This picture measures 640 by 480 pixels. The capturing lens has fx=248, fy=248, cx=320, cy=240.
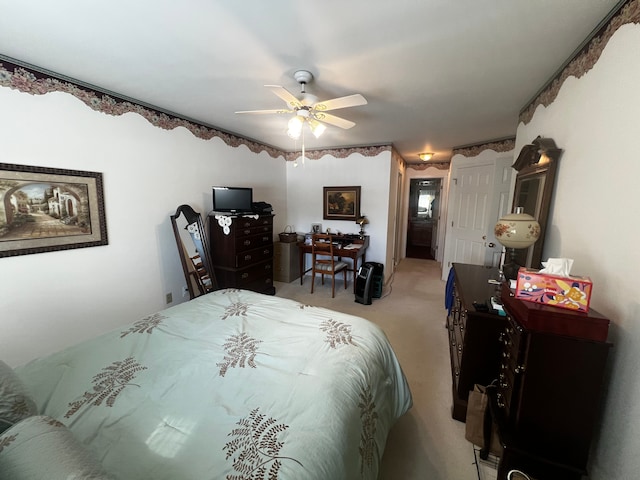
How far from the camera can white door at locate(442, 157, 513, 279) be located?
3.53 m

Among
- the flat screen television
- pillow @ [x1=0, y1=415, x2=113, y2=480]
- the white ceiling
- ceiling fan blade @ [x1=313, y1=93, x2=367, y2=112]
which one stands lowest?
pillow @ [x1=0, y1=415, x2=113, y2=480]

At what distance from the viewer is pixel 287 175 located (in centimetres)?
477

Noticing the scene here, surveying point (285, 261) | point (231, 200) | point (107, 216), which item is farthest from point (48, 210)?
point (285, 261)

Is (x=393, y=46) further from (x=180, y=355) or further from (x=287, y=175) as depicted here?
(x=287, y=175)

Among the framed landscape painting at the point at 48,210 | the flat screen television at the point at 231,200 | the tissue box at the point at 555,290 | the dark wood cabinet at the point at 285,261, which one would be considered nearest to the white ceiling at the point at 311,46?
the framed landscape painting at the point at 48,210

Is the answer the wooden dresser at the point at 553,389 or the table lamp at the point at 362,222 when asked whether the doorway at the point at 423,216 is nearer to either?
the table lamp at the point at 362,222

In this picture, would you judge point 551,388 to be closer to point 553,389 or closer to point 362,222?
point 553,389

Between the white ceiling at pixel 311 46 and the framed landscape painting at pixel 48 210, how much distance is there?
2.64 ft

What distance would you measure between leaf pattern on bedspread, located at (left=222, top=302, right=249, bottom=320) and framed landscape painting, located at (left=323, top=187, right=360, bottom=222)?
284 cm

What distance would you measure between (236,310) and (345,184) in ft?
10.3

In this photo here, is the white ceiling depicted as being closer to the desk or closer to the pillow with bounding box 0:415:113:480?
the pillow with bounding box 0:415:113:480

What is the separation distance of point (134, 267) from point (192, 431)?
2.32 metres

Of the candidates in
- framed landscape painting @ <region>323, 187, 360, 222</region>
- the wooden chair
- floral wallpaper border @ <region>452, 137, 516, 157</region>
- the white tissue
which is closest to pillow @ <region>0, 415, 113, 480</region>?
the white tissue

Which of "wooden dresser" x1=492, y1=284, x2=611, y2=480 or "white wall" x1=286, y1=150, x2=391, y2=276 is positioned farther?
"white wall" x1=286, y1=150, x2=391, y2=276
